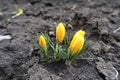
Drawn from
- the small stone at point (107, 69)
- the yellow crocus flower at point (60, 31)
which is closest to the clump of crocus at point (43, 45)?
the yellow crocus flower at point (60, 31)

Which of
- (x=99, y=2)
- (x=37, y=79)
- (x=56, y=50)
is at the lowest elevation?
(x=37, y=79)

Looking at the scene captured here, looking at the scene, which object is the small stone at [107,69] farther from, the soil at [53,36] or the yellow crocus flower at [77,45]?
the yellow crocus flower at [77,45]

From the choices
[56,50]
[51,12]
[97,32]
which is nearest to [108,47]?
[97,32]

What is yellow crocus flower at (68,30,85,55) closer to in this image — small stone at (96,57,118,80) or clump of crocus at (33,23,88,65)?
clump of crocus at (33,23,88,65)

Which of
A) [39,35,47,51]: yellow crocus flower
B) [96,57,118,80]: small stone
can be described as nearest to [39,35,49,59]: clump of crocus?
[39,35,47,51]: yellow crocus flower

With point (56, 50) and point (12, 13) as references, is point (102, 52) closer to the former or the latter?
point (56, 50)

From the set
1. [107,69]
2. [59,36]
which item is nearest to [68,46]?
[59,36]
